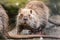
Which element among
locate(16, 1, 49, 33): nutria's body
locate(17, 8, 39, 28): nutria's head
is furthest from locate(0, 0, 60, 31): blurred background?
locate(17, 8, 39, 28): nutria's head

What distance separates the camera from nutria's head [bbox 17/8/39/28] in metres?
8.12

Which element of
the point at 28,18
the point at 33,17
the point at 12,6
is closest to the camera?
the point at 28,18

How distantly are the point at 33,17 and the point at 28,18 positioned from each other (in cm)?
33

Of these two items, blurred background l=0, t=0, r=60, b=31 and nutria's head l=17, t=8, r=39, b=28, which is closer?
nutria's head l=17, t=8, r=39, b=28

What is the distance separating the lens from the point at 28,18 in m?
8.15

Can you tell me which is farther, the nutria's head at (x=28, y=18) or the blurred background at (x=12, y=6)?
the blurred background at (x=12, y=6)

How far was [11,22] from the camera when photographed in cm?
1036

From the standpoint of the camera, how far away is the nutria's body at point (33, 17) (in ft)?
26.9

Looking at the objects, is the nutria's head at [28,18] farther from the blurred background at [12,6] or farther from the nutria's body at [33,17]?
the blurred background at [12,6]

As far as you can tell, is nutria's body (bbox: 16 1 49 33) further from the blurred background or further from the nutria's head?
the blurred background

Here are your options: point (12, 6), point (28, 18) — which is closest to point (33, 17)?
point (28, 18)

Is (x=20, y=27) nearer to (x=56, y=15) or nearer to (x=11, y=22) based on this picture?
(x=11, y=22)

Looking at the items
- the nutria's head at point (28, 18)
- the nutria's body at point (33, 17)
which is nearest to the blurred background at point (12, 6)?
the nutria's body at point (33, 17)

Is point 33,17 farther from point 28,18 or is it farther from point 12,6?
point 12,6
